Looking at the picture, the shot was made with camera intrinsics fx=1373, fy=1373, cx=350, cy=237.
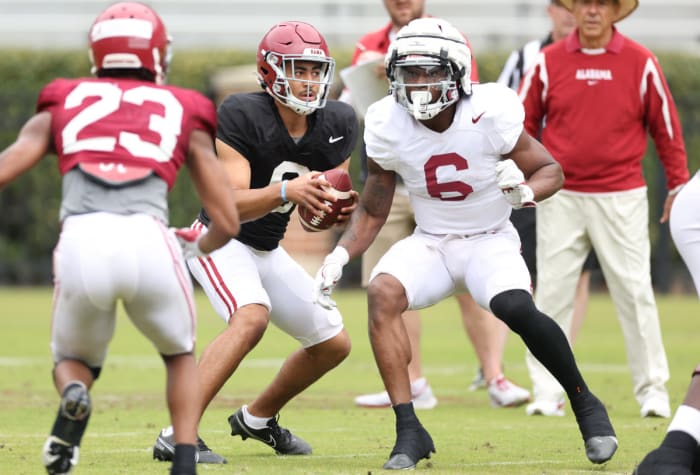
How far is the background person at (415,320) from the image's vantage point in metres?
7.81

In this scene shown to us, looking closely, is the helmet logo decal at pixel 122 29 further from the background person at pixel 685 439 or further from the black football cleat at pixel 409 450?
the background person at pixel 685 439

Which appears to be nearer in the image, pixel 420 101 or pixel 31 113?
pixel 420 101

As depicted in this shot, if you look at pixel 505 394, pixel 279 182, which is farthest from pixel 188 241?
pixel 505 394

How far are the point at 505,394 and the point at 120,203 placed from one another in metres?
3.91

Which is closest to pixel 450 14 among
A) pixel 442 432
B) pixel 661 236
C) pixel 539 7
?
pixel 539 7

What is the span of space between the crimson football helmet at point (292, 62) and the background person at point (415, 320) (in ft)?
6.46

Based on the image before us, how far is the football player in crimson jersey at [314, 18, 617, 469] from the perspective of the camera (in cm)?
552

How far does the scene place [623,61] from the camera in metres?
7.41

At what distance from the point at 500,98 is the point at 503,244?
2.04 ft

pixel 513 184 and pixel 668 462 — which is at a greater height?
pixel 513 184

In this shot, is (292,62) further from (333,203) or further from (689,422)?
(689,422)

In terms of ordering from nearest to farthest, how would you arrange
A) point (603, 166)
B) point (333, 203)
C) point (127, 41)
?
1. point (127, 41)
2. point (333, 203)
3. point (603, 166)

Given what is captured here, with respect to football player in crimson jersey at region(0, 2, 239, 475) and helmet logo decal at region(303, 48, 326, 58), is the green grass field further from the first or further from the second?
helmet logo decal at region(303, 48, 326, 58)

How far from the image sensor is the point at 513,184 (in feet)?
17.8
